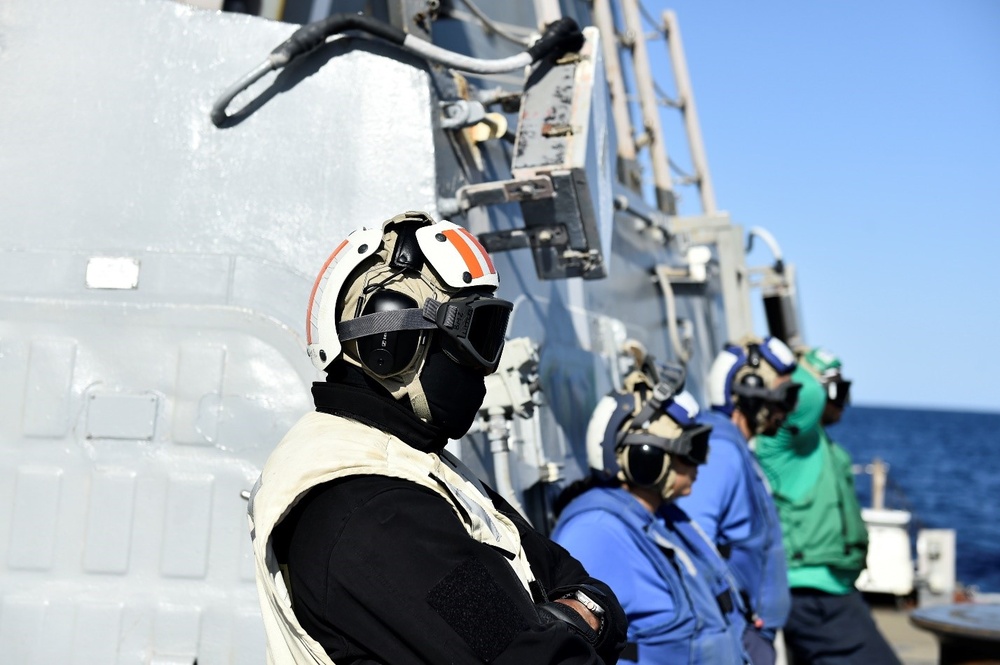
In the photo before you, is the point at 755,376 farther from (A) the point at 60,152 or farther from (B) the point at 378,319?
(B) the point at 378,319

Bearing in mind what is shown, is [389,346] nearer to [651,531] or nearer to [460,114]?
[460,114]

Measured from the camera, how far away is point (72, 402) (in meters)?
2.78

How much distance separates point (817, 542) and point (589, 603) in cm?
432

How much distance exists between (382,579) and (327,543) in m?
0.11

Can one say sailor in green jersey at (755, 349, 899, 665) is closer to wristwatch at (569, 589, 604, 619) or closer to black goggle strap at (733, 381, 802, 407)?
black goggle strap at (733, 381, 802, 407)

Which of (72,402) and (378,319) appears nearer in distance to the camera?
(378,319)

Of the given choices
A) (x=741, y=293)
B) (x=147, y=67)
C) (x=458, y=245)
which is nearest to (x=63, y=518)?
(x=147, y=67)

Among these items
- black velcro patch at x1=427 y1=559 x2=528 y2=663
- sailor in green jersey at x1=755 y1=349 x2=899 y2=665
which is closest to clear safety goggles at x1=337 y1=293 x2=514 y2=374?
black velcro patch at x1=427 y1=559 x2=528 y2=663

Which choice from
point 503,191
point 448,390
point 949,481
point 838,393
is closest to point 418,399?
point 448,390

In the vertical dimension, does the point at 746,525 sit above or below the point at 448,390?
below

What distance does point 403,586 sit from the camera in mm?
1611

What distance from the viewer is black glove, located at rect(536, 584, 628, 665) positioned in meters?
1.84

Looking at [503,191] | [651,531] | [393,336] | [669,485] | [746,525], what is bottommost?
[746,525]

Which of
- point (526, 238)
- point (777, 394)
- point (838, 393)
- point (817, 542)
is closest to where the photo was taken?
point (526, 238)
